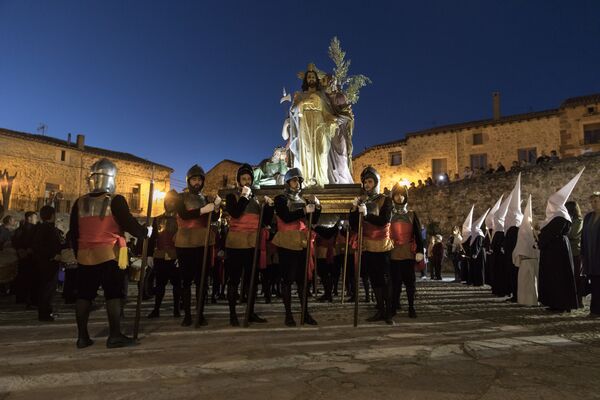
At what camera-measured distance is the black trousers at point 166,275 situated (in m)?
6.61

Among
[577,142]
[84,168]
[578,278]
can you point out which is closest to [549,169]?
[577,142]

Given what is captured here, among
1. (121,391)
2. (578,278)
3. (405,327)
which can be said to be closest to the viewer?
(121,391)

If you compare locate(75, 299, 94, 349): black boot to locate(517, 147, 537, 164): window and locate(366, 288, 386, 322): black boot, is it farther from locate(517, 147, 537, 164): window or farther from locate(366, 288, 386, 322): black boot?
locate(517, 147, 537, 164): window

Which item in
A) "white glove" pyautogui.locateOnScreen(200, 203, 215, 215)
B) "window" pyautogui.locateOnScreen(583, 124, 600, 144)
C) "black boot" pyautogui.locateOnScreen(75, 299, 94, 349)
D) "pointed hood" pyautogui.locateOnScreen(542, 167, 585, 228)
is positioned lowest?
"black boot" pyautogui.locateOnScreen(75, 299, 94, 349)

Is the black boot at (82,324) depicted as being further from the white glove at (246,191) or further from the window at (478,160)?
the window at (478,160)

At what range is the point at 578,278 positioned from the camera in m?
8.84

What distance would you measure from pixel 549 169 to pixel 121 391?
25.8m

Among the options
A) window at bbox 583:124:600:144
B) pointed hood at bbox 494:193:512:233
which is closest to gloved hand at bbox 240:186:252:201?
pointed hood at bbox 494:193:512:233

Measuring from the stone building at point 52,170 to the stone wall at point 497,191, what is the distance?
67.9 feet

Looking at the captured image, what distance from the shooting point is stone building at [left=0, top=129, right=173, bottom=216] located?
34406 millimetres

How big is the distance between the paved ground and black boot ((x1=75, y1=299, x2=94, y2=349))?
12 cm

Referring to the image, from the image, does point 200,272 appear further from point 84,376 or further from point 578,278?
point 578,278

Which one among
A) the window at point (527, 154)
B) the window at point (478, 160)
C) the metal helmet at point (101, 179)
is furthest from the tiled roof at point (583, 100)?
the metal helmet at point (101, 179)

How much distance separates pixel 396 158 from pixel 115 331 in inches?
1598
